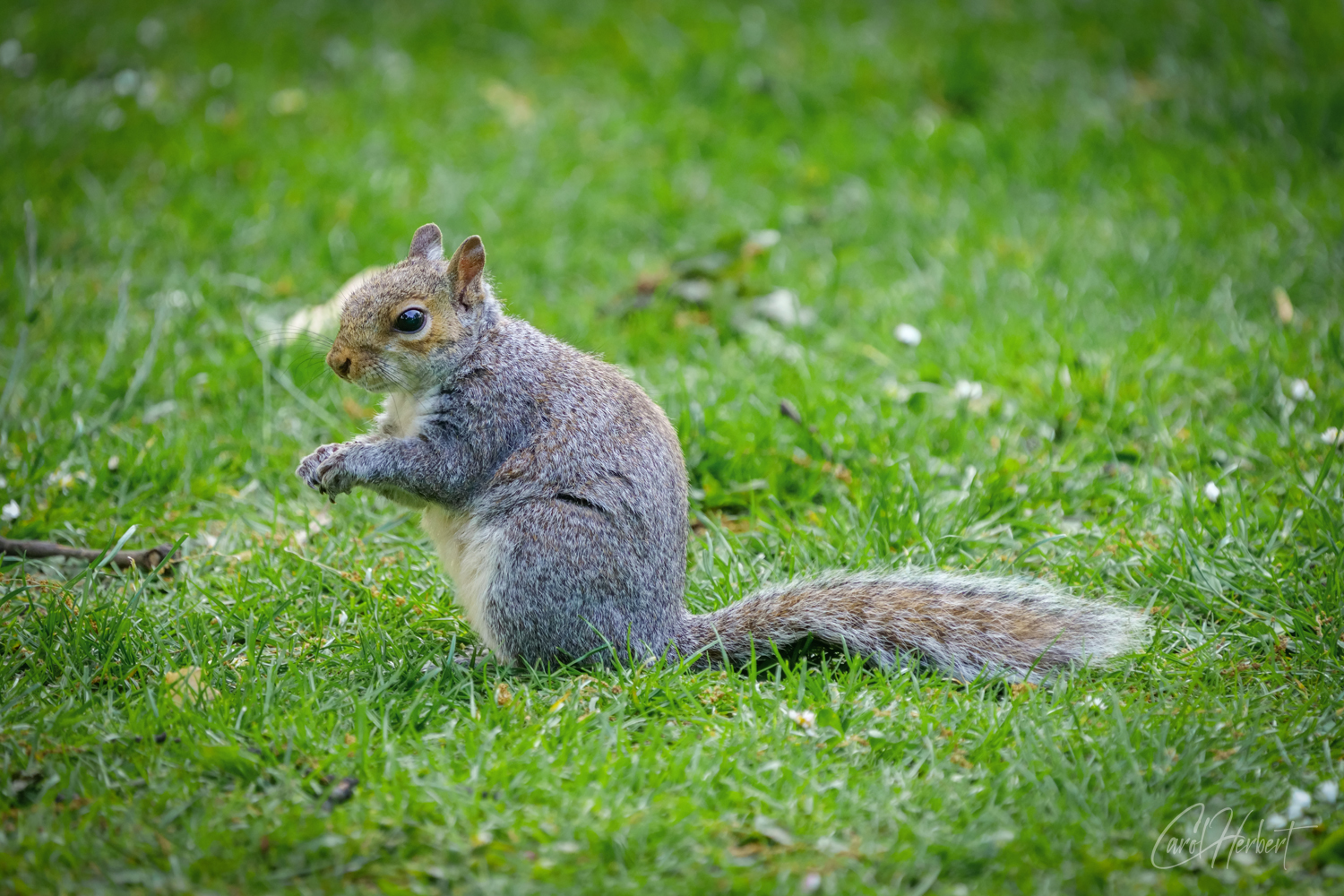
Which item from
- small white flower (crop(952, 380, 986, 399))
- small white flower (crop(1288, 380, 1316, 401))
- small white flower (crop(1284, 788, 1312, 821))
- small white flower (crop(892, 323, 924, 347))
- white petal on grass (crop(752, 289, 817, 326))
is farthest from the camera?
white petal on grass (crop(752, 289, 817, 326))

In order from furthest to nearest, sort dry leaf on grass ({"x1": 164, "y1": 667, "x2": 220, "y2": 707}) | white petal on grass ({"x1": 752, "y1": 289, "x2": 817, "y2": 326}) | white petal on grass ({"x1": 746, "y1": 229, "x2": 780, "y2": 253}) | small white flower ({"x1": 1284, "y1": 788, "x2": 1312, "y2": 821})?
white petal on grass ({"x1": 746, "y1": 229, "x2": 780, "y2": 253}), white petal on grass ({"x1": 752, "y1": 289, "x2": 817, "y2": 326}), dry leaf on grass ({"x1": 164, "y1": 667, "x2": 220, "y2": 707}), small white flower ({"x1": 1284, "y1": 788, "x2": 1312, "y2": 821})

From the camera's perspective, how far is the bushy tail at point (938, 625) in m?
2.51

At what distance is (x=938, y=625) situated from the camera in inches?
99.8

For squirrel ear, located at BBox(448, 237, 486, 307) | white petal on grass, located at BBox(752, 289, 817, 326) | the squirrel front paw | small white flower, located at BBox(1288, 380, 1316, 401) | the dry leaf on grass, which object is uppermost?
squirrel ear, located at BBox(448, 237, 486, 307)

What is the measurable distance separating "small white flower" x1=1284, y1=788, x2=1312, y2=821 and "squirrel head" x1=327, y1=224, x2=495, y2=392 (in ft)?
6.17

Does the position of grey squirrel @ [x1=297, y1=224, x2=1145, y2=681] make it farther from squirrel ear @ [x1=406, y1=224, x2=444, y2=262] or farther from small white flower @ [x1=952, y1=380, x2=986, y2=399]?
small white flower @ [x1=952, y1=380, x2=986, y2=399]

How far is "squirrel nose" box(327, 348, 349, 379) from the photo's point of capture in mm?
2621

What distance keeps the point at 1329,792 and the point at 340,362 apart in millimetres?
2118

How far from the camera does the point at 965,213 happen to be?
4.95m

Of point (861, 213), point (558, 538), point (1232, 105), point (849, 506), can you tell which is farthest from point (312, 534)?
point (1232, 105)

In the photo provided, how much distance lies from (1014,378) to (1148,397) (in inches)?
15.9

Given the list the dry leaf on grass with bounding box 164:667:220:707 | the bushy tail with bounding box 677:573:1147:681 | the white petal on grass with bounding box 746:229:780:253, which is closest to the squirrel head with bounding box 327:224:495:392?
the dry leaf on grass with bounding box 164:667:220:707

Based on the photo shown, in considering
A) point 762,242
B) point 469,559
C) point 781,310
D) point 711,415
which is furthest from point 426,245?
point 762,242

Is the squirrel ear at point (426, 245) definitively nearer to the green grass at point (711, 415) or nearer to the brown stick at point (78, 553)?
the green grass at point (711, 415)
